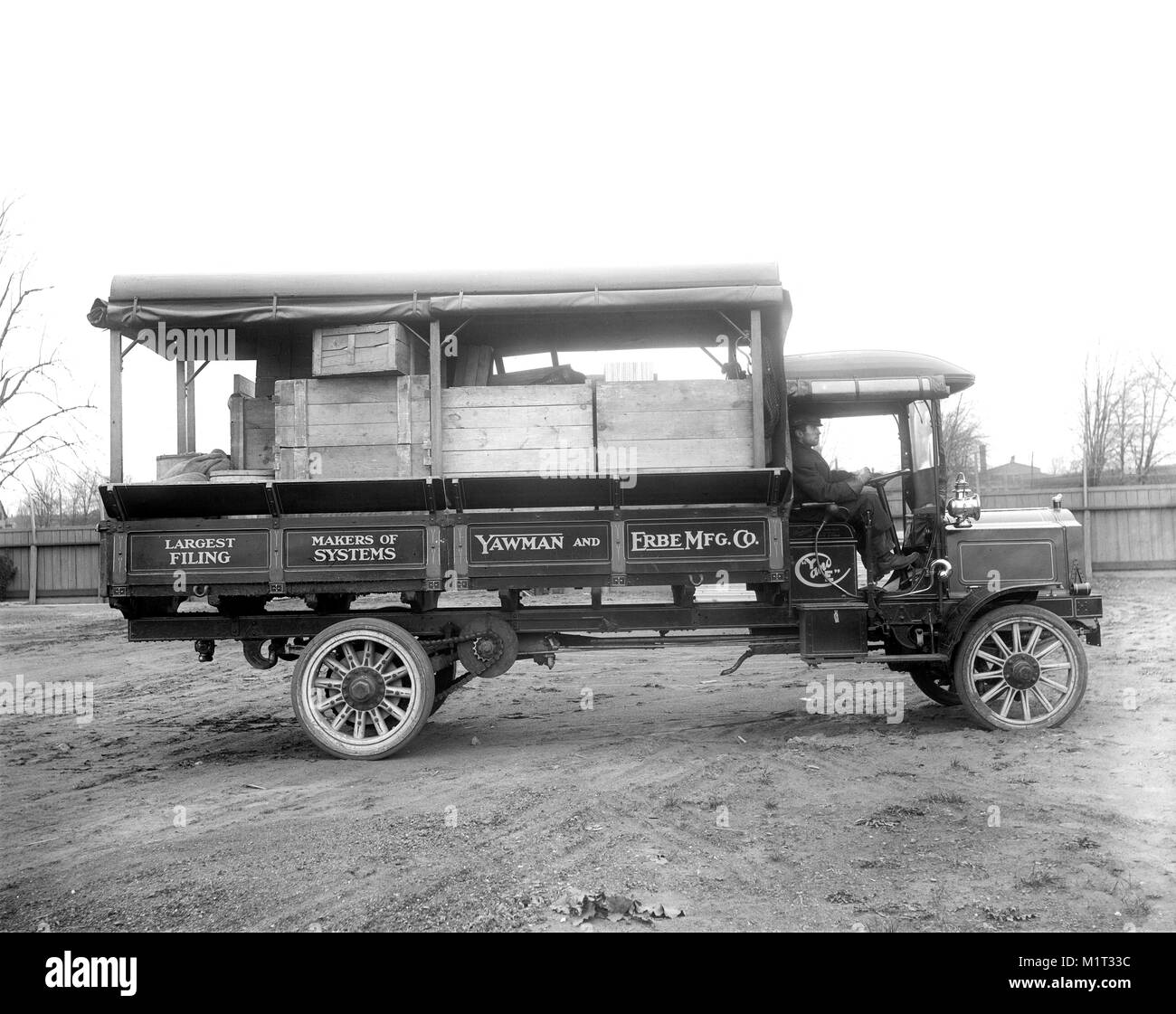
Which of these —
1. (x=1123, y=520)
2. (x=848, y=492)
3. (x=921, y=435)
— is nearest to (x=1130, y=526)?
(x=1123, y=520)

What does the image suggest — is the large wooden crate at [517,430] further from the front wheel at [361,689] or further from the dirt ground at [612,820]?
the dirt ground at [612,820]

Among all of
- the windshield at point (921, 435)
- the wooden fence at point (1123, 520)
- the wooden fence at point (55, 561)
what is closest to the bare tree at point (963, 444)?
the wooden fence at point (1123, 520)

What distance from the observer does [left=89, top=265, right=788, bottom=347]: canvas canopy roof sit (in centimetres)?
651

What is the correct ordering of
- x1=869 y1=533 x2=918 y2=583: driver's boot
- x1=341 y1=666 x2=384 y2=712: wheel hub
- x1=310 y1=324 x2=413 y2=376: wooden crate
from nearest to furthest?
1. x1=310 y1=324 x2=413 y2=376: wooden crate
2. x1=341 y1=666 x2=384 y2=712: wheel hub
3. x1=869 y1=533 x2=918 y2=583: driver's boot

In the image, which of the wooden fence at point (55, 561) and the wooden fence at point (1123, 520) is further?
the wooden fence at point (55, 561)

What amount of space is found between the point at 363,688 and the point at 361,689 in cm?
1

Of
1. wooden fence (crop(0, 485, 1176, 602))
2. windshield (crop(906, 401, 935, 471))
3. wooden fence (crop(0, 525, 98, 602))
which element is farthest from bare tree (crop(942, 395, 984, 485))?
wooden fence (crop(0, 525, 98, 602))

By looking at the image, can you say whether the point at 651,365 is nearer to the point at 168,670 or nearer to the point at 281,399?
the point at 281,399

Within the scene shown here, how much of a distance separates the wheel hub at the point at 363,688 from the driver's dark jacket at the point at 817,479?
133 inches

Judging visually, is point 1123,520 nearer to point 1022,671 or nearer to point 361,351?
point 1022,671

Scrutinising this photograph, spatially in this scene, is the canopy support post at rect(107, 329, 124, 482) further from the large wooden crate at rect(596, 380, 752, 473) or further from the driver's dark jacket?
the driver's dark jacket

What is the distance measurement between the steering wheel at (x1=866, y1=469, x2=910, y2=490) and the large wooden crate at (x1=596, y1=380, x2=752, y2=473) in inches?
50.1

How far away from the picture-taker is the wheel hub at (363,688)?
6602 mm

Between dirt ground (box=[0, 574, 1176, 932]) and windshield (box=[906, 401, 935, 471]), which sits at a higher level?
windshield (box=[906, 401, 935, 471])
